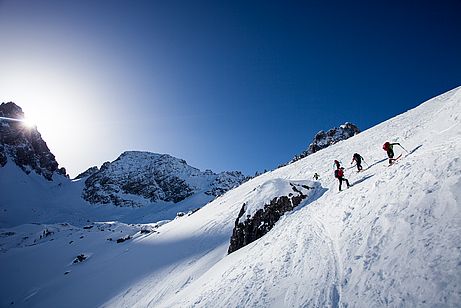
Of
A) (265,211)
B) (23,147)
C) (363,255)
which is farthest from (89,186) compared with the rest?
(363,255)

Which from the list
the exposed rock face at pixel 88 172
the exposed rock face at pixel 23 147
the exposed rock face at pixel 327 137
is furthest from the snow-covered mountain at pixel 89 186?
the exposed rock face at pixel 327 137

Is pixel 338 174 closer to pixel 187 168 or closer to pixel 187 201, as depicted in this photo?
pixel 187 201

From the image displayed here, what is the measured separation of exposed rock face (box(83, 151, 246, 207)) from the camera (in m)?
140

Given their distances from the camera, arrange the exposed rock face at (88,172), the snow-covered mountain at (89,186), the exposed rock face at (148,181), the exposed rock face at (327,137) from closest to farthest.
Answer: the exposed rock face at (327,137) < the snow-covered mountain at (89,186) < the exposed rock face at (148,181) < the exposed rock face at (88,172)

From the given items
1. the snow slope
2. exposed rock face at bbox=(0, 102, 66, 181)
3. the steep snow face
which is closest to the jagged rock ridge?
the snow slope

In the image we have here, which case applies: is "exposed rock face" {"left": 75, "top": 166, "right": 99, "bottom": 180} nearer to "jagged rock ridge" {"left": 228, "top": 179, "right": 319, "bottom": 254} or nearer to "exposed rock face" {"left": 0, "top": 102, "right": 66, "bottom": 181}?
"exposed rock face" {"left": 0, "top": 102, "right": 66, "bottom": 181}

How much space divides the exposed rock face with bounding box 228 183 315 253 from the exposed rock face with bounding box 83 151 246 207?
122926 mm

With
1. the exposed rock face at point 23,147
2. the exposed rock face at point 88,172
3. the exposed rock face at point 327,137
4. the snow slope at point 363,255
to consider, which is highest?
the exposed rock face at point 23,147

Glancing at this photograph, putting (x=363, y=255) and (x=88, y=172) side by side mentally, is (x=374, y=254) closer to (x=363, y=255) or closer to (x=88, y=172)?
(x=363, y=255)

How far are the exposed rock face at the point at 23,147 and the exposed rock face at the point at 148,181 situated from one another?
2396cm

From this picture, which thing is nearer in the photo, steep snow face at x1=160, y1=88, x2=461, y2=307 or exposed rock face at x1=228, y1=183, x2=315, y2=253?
steep snow face at x1=160, y1=88, x2=461, y2=307

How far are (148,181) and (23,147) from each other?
67.3 m

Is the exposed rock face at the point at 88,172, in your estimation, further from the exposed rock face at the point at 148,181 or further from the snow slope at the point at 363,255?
the snow slope at the point at 363,255

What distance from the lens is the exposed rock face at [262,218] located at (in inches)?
760
